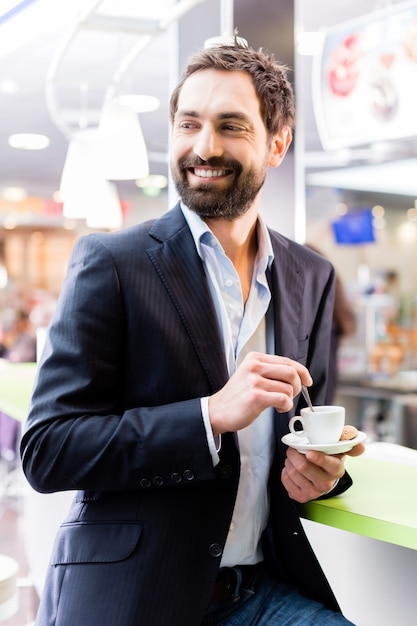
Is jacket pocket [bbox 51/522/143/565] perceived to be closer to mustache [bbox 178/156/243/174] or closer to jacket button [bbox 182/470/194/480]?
jacket button [bbox 182/470/194/480]

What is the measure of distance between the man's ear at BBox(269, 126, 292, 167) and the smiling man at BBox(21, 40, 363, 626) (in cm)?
3

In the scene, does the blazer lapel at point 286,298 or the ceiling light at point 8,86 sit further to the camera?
the ceiling light at point 8,86

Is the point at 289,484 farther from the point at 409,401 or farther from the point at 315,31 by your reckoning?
the point at 315,31

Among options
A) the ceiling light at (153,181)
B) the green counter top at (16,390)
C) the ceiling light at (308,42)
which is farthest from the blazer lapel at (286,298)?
the ceiling light at (153,181)

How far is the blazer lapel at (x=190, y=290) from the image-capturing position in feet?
5.06

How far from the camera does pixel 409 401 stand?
5617 mm

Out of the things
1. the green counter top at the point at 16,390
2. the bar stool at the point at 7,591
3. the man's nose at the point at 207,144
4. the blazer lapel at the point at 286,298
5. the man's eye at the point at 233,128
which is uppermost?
the man's eye at the point at 233,128

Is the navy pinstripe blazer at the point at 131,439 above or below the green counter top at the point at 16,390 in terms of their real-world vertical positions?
above

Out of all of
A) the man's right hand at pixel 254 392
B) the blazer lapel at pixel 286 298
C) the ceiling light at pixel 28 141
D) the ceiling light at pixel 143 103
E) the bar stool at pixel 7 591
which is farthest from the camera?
the ceiling light at pixel 28 141

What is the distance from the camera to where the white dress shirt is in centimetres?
166

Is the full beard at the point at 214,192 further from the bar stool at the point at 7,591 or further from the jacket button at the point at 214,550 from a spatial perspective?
the bar stool at the point at 7,591

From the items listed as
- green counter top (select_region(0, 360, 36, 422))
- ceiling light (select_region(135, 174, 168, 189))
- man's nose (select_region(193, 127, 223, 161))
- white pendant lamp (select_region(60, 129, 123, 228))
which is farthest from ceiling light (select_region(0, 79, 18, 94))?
man's nose (select_region(193, 127, 223, 161))

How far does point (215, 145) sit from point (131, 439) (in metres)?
0.59

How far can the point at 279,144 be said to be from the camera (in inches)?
72.8
